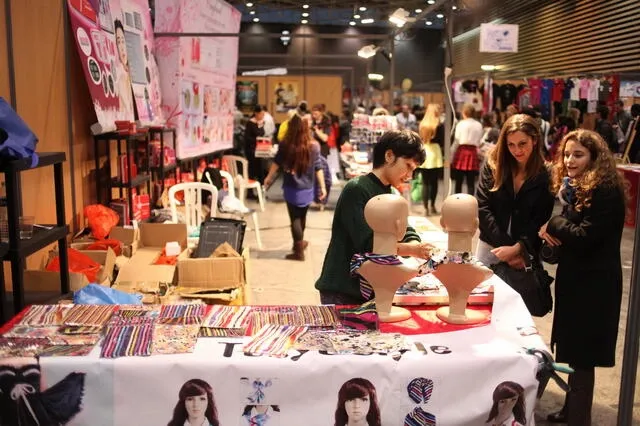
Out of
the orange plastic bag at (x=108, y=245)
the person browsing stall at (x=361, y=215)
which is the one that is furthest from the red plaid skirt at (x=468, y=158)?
the person browsing stall at (x=361, y=215)

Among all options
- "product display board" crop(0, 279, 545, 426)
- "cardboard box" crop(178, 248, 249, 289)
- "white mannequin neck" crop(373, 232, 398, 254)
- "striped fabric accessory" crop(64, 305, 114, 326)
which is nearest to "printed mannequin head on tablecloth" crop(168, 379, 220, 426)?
"product display board" crop(0, 279, 545, 426)

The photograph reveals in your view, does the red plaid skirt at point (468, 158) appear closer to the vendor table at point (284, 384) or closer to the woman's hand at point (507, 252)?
the woman's hand at point (507, 252)

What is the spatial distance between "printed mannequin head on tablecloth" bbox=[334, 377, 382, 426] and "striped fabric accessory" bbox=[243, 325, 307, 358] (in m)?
0.21

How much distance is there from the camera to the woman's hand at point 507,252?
3.08 m

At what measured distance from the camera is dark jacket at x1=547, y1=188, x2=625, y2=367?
9.27 feet

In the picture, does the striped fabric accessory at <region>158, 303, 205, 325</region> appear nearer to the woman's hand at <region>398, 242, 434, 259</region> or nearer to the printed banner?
the woman's hand at <region>398, 242, 434, 259</region>

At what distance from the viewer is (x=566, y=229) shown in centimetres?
287

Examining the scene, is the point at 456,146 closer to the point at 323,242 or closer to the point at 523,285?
the point at 323,242

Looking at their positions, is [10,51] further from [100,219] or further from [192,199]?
[192,199]

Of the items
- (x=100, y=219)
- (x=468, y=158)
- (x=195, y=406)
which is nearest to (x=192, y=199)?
(x=100, y=219)

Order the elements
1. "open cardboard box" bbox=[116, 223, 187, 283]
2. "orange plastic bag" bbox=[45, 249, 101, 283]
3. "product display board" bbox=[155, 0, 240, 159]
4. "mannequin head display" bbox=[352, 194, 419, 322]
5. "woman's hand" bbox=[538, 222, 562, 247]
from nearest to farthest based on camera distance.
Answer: "mannequin head display" bbox=[352, 194, 419, 322]
"woman's hand" bbox=[538, 222, 562, 247]
"orange plastic bag" bbox=[45, 249, 101, 283]
"open cardboard box" bbox=[116, 223, 187, 283]
"product display board" bbox=[155, 0, 240, 159]

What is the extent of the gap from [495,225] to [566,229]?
398mm

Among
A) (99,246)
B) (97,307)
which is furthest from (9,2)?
(97,307)

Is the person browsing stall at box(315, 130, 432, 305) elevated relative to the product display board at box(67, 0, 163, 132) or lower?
lower
